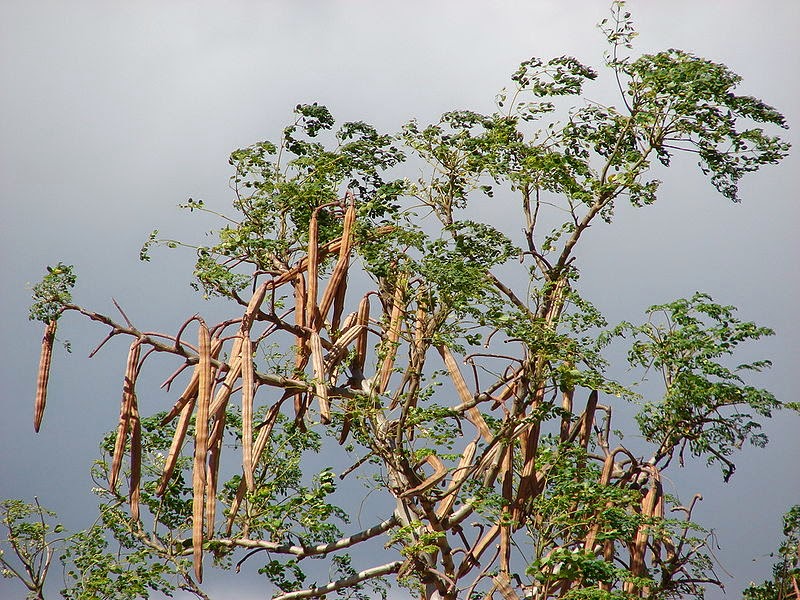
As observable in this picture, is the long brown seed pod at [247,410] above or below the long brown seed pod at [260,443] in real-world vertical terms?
below

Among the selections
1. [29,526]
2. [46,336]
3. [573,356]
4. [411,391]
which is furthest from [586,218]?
[29,526]

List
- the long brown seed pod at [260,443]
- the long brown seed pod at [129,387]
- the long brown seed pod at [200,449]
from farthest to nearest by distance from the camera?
the long brown seed pod at [260,443] < the long brown seed pod at [129,387] < the long brown seed pod at [200,449]

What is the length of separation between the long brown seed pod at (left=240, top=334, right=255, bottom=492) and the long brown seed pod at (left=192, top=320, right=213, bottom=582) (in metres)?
0.18

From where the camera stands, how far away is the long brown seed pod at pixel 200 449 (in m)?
5.70

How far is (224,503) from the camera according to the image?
8844 mm

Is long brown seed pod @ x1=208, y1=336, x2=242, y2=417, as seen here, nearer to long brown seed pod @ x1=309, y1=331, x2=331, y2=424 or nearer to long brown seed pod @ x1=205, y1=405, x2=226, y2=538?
long brown seed pod @ x1=205, y1=405, x2=226, y2=538

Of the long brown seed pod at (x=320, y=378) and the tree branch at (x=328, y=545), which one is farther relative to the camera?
the tree branch at (x=328, y=545)

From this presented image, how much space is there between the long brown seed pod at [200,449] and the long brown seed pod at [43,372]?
82 centimetres

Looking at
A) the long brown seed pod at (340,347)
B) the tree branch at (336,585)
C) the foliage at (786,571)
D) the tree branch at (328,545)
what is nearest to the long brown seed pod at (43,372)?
the long brown seed pod at (340,347)

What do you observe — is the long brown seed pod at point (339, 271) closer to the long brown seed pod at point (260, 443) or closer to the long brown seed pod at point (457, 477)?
the long brown seed pod at point (260, 443)

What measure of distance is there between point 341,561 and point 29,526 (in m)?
2.52

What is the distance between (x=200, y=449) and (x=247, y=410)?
30 centimetres

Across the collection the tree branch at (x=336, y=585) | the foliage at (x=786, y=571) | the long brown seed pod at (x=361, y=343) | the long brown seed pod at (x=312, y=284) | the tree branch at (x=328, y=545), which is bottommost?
the foliage at (x=786, y=571)

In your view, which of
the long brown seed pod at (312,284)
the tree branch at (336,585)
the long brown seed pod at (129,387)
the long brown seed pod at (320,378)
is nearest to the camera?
the long brown seed pod at (129,387)
